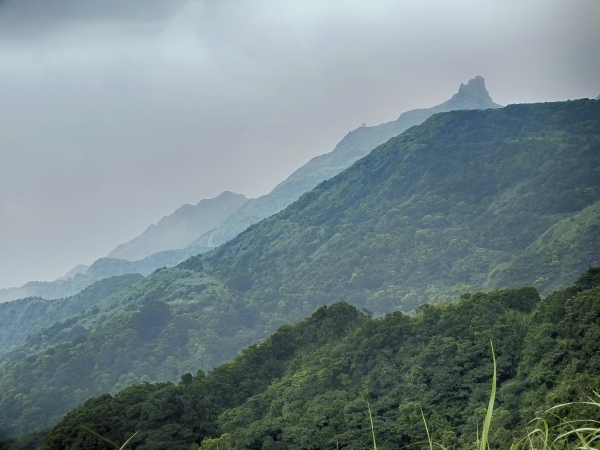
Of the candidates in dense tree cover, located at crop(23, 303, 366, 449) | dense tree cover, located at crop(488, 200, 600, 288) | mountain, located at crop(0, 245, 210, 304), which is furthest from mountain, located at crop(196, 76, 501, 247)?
dense tree cover, located at crop(23, 303, 366, 449)

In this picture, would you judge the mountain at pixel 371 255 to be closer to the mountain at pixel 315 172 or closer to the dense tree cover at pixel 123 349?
the dense tree cover at pixel 123 349

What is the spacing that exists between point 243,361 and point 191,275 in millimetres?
52314

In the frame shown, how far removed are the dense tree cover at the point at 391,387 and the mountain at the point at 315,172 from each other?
124 meters

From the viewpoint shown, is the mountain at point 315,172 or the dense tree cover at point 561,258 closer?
the dense tree cover at point 561,258

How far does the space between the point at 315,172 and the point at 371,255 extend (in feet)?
326

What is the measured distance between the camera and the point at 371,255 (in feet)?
207

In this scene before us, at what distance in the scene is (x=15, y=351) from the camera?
59.4 m

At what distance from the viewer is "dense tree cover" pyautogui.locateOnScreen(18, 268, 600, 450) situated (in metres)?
13.8

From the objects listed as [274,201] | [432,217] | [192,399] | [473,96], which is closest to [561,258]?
[432,217]

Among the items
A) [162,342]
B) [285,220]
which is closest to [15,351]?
[162,342]

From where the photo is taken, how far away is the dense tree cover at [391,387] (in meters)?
13.8

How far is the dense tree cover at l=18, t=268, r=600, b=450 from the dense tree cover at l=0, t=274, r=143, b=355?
65311mm

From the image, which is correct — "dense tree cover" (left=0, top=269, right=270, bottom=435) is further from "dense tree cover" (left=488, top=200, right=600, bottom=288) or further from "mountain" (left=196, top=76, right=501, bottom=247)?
"mountain" (left=196, top=76, right=501, bottom=247)

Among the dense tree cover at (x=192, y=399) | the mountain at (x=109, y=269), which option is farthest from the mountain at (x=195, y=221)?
the dense tree cover at (x=192, y=399)
